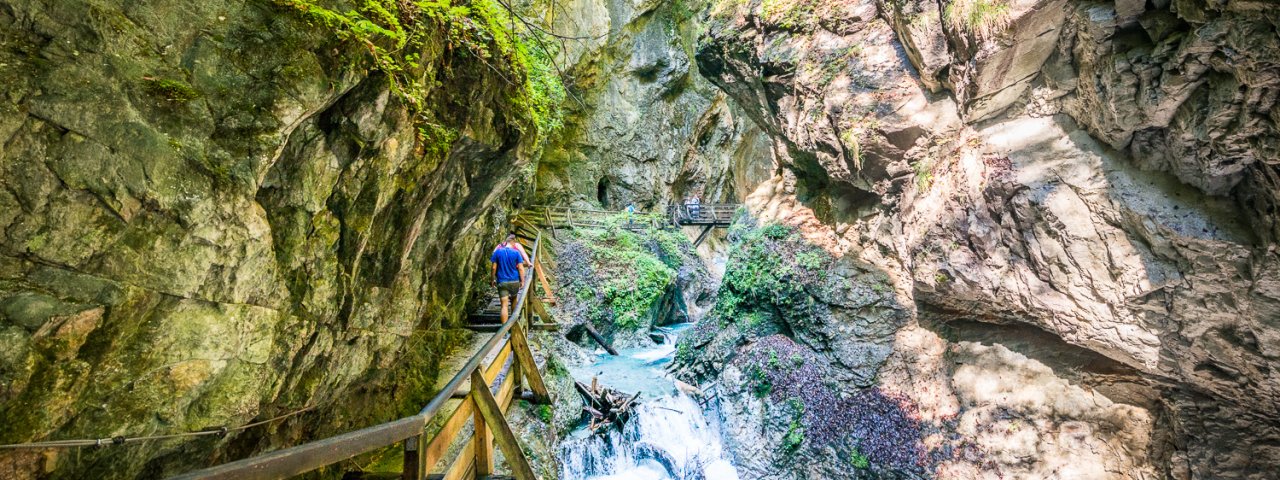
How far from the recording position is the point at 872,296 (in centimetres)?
905

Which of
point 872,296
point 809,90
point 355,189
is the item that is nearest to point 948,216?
point 872,296

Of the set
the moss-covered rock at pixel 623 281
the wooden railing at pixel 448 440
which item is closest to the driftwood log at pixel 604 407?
the wooden railing at pixel 448 440

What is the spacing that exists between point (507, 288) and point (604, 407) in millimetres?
2812

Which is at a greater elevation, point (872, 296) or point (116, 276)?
point (116, 276)

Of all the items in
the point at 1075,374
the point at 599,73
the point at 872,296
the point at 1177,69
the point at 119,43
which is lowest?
the point at 1075,374

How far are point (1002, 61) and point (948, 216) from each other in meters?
2.27

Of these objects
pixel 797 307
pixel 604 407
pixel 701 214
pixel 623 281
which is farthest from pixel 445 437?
pixel 701 214

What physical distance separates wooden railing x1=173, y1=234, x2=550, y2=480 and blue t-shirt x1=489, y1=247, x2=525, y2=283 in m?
1.81

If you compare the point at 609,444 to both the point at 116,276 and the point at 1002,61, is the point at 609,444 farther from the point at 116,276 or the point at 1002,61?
the point at 1002,61

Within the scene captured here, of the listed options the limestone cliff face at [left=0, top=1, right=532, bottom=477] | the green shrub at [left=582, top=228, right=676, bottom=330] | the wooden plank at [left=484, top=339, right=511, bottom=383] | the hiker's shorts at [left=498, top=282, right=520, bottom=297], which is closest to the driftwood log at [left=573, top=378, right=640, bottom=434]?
the hiker's shorts at [left=498, top=282, right=520, bottom=297]

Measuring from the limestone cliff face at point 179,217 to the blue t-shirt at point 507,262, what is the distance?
12.2 feet

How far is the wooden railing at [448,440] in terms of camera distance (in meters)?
1.91

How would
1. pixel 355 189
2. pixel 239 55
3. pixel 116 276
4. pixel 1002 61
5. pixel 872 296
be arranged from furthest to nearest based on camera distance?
1. pixel 872 296
2. pixel 1002 61
3. pixel 355 189
4. pixel 239 55
5. pixel 116 276

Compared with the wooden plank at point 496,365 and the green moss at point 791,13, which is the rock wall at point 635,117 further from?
the wooden plank at point 496,365
